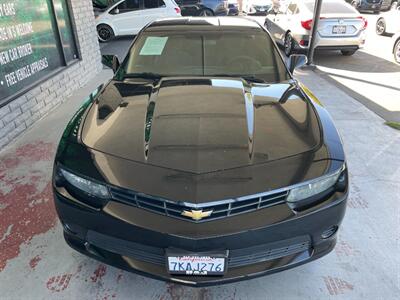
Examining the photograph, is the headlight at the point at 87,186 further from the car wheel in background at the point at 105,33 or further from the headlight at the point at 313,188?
the car wheel in background at the point at 105,33

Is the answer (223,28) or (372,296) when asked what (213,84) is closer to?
(223,28)

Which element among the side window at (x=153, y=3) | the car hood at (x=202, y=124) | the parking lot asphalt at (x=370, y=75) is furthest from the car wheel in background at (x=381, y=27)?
the car hood at (x=202, y=124)

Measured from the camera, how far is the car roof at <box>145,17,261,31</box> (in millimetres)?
3129

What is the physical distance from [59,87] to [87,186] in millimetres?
4154

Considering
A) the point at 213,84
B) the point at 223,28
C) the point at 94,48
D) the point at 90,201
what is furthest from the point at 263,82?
the point at 94,48

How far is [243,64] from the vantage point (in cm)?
297

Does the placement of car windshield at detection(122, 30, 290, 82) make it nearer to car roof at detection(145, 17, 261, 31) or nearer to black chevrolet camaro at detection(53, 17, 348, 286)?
car roof at detection(145, 17, 261, 31)

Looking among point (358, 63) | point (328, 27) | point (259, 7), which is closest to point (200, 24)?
point (328, 27)

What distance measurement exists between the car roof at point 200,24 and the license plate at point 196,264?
2264 mm

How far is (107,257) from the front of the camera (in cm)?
178

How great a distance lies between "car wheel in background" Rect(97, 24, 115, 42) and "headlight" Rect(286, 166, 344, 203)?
11.0 metres

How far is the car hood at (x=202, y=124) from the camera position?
5.83 ft

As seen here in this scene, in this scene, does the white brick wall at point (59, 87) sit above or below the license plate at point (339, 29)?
below

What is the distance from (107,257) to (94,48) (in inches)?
251
